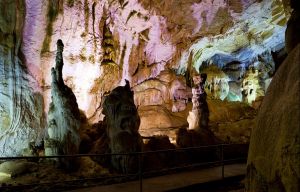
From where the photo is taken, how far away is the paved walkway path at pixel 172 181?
19.4 ft

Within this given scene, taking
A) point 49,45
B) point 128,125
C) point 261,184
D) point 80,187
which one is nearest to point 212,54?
point 49,45

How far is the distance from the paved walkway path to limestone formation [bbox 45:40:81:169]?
250cm

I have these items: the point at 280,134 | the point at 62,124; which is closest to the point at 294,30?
the point at 280,134

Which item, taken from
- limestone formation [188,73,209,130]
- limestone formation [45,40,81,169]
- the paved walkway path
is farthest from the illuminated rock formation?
limestone formation [188,73,209,130]

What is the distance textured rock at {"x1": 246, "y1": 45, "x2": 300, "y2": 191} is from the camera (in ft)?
6.23

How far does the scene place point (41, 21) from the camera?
1305 centimetres

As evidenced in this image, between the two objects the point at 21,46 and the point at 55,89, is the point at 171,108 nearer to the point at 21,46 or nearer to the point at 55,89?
the point at 21,46

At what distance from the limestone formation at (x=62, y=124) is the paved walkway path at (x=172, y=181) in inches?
98.5

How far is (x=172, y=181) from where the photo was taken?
6.71 m

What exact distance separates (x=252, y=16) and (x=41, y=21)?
35.5 feet

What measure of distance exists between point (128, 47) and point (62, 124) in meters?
9.15

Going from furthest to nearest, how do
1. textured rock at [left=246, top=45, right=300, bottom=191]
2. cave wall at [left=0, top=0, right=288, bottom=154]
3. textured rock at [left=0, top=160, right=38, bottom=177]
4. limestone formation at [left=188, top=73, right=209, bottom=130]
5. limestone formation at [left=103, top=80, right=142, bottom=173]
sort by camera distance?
limestone formation at [left=188, top=73, right=209, bottom=130]
cave wall at [left=0, top=0, right=288, bottom=154]
limestone formation at [left=103, top=80, right=142, bottom=173]
textured rock at [left=0, top=160, right=38, bottom=177]
textured rock at [left=246, top=45, right=300, bottom=191]

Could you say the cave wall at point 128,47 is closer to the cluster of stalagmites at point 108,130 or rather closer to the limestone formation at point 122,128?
the cluster of stalagmites at point 108,130

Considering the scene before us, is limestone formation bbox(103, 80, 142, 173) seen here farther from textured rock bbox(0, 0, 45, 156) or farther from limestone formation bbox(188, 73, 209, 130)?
textured rock bbox(0, 0, 45, 156)
